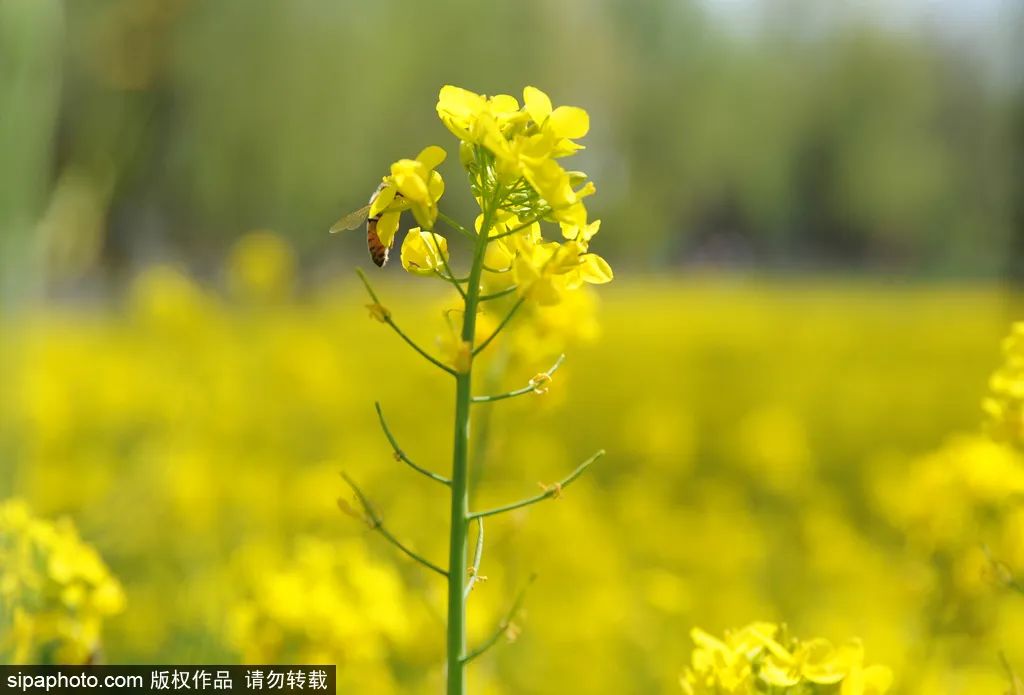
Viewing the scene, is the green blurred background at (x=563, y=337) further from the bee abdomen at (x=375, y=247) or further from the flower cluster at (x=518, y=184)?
the flower cluster at (x=518, y=184)

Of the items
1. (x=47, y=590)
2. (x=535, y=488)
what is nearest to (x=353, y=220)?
(x=47, y=590)

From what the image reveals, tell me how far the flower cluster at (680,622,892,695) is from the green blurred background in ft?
1.01

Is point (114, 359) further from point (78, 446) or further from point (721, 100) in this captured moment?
point (721, 100)

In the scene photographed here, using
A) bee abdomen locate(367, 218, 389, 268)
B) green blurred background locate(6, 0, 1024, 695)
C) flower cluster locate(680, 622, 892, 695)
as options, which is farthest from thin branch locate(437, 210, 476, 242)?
green blurred background locate(6, 0, 1024, 695)

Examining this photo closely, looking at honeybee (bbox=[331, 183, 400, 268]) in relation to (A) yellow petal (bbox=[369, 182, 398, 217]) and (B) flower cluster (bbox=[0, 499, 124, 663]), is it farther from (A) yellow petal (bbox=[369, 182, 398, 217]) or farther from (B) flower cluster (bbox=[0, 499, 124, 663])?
(B) flower cluster (bbox=[0, 499, 124, 663])

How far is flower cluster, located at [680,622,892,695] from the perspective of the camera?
2.73ft

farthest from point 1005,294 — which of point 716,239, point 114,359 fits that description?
point 114,359

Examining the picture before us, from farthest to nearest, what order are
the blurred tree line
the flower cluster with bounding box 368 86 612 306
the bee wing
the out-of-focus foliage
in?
the blurred tree line < the out-of-focus foliage < the bee wing < the flower cluster with bounding box 368 86 612 306

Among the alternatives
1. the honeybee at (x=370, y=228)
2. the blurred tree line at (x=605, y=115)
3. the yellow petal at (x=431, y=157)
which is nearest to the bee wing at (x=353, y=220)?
the honeybee at (x=370, y=228)

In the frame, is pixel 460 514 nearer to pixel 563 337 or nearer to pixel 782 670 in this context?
pixel 782 670

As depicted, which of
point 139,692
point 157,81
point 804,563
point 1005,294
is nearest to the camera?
point 139,692

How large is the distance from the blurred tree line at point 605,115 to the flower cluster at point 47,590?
1145cm

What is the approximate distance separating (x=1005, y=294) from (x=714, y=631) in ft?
26.3

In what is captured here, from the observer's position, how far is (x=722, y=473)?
5.51m
